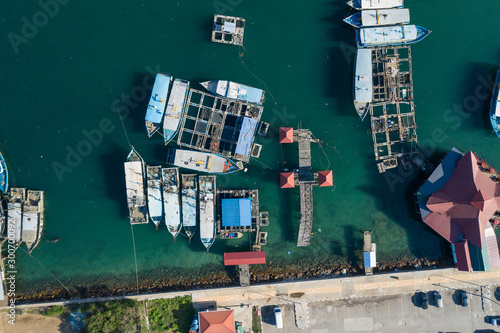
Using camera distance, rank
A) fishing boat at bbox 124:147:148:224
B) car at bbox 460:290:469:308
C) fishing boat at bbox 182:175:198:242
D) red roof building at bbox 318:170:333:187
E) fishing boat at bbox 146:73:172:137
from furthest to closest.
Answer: car at bbox 460:290:469:308, fishing boat at bbox 182:175:198:242, red roof building at bbox 318:170:333:187, fishing boat at bbox 124:147:148:224, fishing boat at bbox 146:73:172:137

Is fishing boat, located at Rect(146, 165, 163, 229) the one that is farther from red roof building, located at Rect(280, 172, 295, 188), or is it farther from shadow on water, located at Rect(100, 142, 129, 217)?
red roof building, located at Rect(280, 172, 295, 188)

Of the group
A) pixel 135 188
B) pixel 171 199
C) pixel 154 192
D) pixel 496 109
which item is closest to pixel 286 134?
pixel 171 199

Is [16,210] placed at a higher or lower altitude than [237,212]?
higher

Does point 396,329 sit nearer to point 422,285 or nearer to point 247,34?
point 422,285

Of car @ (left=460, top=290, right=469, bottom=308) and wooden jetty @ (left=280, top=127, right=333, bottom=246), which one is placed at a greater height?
wooden jetty @ (left=280, top=127, right=333, bottom=246)

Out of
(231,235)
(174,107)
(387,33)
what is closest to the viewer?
(174,107)

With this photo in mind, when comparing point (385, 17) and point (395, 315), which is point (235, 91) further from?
point (395, 315)

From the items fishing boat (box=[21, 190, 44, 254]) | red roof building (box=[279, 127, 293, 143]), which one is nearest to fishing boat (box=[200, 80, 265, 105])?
red roof building (box=[279, 127, 293, 143])
